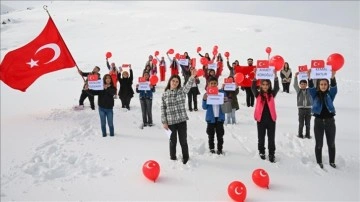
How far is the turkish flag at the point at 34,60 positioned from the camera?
9.77 metres

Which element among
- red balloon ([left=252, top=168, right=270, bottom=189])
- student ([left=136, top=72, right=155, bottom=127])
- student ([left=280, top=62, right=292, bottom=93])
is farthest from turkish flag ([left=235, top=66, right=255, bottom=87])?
red balloon ([left=252, top=168, right=270, bottom=189])

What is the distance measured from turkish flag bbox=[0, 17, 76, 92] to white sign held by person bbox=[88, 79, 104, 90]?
2.12m

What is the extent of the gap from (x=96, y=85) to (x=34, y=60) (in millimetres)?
2712

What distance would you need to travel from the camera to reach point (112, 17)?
178 feet

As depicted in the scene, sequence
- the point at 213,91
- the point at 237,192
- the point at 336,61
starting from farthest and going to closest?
the point at 213,91 < the point at 336,61 < the point at 237,192

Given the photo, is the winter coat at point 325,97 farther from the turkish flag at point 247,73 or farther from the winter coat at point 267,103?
the turkish flag at point 247,73

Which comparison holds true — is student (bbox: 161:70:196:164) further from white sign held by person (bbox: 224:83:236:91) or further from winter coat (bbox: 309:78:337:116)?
winter coat (bbox: 309:78:337:116)

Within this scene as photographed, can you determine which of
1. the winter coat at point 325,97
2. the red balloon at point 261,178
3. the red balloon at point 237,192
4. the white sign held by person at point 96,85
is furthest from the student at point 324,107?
the white sign held by person at point 96,85

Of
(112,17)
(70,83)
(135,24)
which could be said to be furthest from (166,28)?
(70,83)

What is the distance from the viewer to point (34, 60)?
991 centimetres

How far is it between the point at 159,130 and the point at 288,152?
3.74m

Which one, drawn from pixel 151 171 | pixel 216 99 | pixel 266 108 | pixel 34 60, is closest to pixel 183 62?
pixel 34 60

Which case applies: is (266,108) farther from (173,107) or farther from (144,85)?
(144,85)

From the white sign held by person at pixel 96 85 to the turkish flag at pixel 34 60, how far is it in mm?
2121
